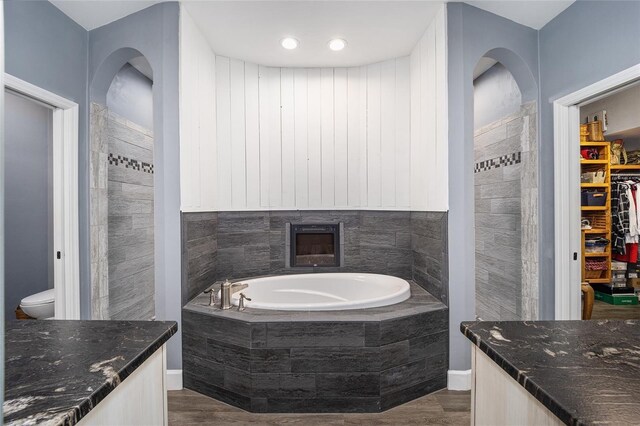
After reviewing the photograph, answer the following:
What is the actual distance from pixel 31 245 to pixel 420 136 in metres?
3.76

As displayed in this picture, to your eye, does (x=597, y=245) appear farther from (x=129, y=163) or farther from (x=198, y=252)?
(x=129, y=163)

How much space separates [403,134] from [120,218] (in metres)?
2.58

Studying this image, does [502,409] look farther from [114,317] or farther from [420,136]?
[114,317]

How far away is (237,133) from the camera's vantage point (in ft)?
10.5

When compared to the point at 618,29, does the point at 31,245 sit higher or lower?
lower

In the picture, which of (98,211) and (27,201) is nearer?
(98,211)

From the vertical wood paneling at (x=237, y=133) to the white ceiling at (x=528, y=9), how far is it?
6.37ft

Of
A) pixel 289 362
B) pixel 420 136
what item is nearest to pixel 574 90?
pixel 420 136

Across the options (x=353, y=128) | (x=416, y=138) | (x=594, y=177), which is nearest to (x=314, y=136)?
(x=353, y=128)

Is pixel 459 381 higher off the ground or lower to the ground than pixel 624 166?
lower

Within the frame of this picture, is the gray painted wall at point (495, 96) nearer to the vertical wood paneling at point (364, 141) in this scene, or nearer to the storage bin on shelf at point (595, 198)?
the vertical wood paneling at point (364, 141)

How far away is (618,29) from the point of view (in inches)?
77.3

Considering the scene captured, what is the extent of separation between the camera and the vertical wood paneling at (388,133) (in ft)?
10.6

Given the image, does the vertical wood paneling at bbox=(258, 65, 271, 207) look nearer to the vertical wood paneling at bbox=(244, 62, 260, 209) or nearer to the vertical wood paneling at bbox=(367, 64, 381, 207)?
the vertical wood paneling at bbox=(244, 62, 260, 209)
